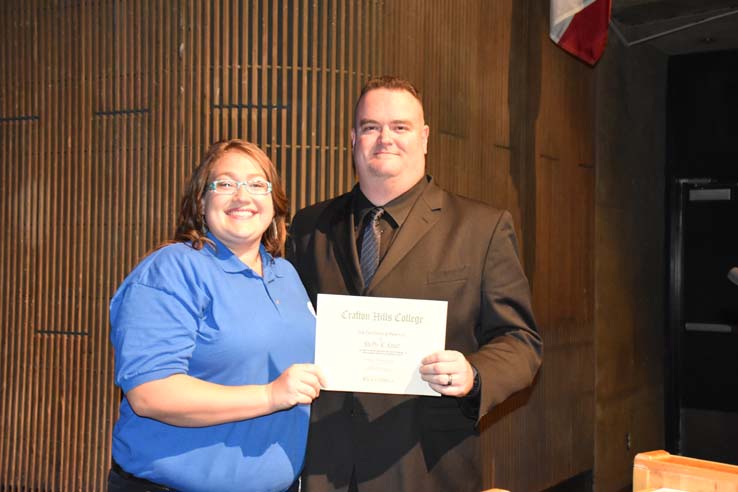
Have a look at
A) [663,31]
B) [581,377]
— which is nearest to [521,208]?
[581,377]

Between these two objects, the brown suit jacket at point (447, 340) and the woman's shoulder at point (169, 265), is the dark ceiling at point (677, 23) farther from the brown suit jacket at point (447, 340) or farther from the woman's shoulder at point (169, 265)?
the woman's shoulder at point (169, 265)

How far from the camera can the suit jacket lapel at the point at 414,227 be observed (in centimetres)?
232

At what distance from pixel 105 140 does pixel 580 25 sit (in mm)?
3227

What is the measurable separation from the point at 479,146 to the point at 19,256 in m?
3.01

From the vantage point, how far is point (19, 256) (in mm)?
4953

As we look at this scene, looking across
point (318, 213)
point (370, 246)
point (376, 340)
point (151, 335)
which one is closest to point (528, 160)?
point (318, 213)

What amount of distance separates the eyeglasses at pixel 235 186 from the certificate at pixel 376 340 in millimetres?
341

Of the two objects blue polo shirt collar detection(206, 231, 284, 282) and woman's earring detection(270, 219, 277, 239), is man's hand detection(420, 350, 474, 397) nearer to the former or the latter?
blue polo shirt collar detection(206, 231, 284, 282)

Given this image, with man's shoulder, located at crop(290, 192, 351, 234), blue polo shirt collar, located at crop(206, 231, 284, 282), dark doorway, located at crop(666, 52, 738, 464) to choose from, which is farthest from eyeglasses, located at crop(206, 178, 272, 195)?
Result: dark doorway, located at crop(666, 52, 738, 464)

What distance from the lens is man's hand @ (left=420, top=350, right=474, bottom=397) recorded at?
2.04 meters

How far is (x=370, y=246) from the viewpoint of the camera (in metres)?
2.40

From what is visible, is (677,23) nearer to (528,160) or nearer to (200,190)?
(528,160)

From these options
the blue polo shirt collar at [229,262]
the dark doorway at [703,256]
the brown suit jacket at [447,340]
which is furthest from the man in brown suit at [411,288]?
the dark doorway at [703,256]

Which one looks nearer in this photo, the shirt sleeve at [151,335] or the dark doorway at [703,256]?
the shirt sleeve at [151,335]
